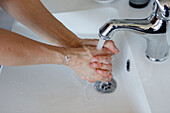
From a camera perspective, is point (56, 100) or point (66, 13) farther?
point (66, 13)

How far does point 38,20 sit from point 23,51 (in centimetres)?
15

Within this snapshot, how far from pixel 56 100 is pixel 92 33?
0.30 m

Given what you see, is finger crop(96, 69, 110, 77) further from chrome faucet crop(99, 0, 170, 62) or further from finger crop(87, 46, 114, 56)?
chrome faucet crop(99, 0, 170, 62)

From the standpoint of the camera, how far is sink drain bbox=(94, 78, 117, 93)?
0.71 meters

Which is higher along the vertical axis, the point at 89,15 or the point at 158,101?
the point at 89,15

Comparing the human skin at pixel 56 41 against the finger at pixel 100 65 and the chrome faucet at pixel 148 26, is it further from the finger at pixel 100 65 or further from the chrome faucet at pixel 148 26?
the chrome faucet at pixel 148 26

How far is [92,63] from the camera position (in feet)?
2.29

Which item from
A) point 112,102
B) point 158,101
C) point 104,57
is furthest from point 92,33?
point 158,101

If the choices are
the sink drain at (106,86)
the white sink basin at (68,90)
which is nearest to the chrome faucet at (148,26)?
the white sink basin at (68,90)

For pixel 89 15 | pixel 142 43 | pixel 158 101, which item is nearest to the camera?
pixel 158 101

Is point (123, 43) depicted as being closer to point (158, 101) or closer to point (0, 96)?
point (158, 101)

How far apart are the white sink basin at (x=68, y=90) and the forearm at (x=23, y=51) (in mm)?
123

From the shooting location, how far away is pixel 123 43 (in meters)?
0.73

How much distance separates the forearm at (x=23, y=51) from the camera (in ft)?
1.80
